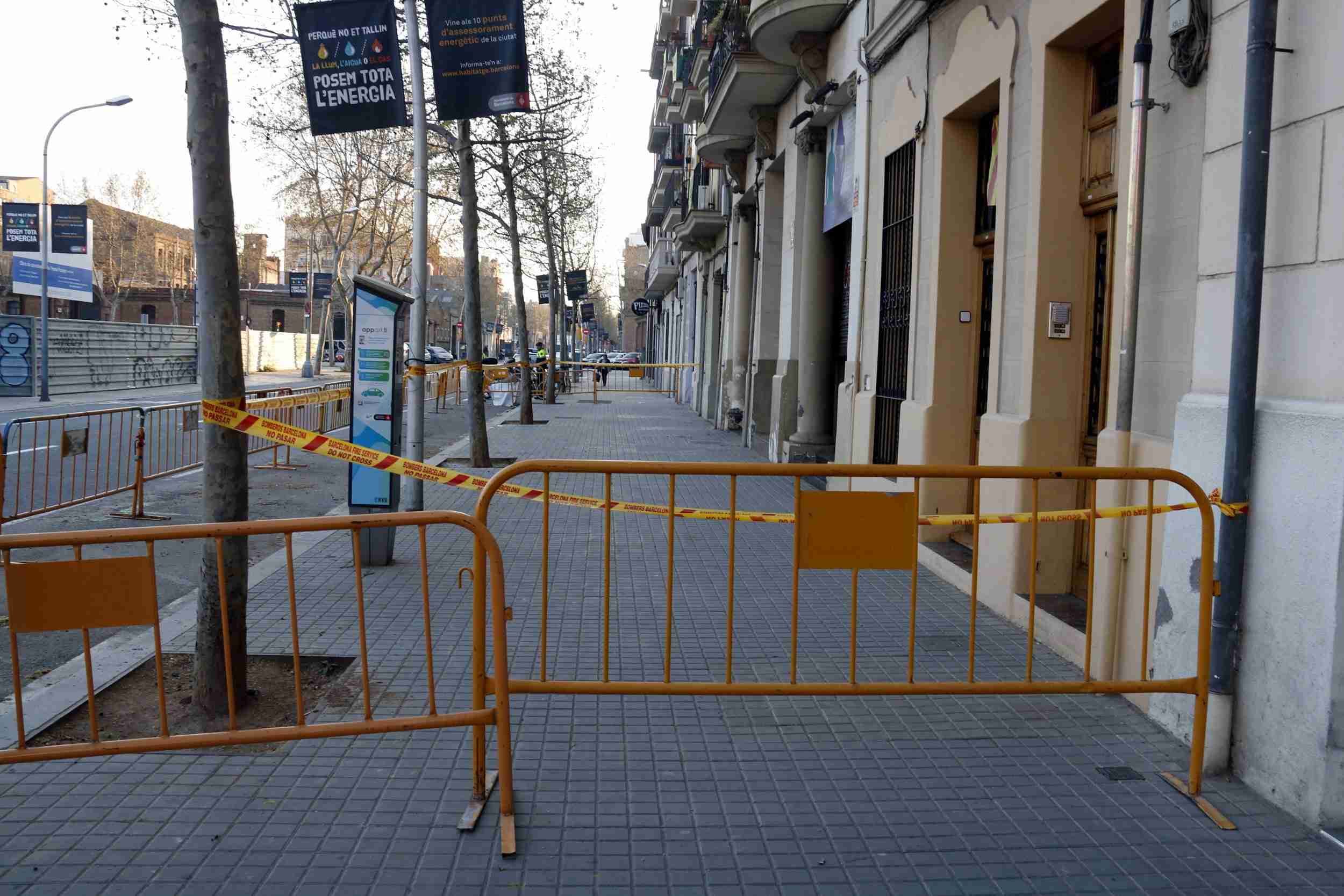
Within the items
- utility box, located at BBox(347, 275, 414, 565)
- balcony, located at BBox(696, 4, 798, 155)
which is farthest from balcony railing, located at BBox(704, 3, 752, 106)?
utility box, located at BBox(347, 275, 414, 565)

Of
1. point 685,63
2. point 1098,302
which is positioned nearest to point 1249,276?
point 1098,302

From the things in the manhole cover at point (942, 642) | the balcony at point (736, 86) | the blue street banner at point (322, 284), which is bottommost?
the manhole cover at point (942, 642)

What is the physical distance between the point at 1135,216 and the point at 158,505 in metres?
9.82

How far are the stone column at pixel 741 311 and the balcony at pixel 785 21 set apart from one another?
7331 mm

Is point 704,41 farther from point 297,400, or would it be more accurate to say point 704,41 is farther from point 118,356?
point 118,356

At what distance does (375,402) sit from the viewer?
8484 mm

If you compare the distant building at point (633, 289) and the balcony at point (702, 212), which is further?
the distant building at point (633, 289)

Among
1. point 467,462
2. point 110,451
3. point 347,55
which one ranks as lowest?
point 467,462

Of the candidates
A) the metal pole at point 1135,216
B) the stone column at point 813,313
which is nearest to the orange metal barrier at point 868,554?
the metal pole at point 1135,216

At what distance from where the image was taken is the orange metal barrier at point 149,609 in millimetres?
3799

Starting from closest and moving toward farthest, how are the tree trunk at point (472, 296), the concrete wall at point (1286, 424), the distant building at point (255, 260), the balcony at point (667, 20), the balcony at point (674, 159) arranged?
the concrete wall at point (1286, 424)
the tree trunk at point (472, 296)
the balcony at point (667, 20)
the balcony at point (674, 159)
the distant building at point (255, 260)

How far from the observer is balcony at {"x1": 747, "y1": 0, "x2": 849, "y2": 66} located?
1293cm

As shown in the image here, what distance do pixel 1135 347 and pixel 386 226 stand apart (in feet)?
193

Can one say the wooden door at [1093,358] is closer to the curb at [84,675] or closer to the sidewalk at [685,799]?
the sidewalk at [685,799]
